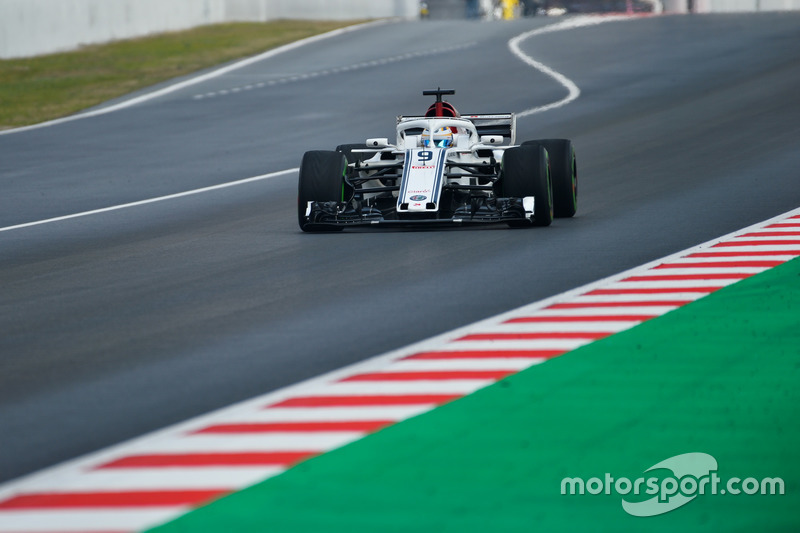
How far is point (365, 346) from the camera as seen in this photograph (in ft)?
29.3

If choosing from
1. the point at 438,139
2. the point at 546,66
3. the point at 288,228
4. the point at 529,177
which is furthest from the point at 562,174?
the point at 546,66

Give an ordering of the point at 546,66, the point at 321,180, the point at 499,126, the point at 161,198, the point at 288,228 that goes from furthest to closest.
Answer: the point at 546,66, the point at 161,198, the point at 499,126, the point at 288,228, the point at 321,180

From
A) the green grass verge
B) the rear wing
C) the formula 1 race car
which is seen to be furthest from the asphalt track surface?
the green grass verge

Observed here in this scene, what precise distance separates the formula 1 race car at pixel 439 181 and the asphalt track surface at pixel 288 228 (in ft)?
0.88

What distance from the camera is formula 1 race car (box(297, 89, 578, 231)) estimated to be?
14344 mm

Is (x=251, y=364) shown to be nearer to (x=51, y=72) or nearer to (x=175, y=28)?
(x=51, y=72)

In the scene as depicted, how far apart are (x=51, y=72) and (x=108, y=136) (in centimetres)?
1055

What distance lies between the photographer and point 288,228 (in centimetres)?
1570

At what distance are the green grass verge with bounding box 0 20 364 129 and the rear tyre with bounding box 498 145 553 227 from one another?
17.8 m

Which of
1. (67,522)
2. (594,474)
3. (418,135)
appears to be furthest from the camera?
(418,135)

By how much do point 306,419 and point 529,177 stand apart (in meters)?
7.50

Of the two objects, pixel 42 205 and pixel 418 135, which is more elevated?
pixel 418 135

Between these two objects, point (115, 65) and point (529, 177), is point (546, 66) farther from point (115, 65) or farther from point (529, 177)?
point (529, 177)

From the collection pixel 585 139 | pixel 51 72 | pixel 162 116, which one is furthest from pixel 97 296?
pixel 51 72
